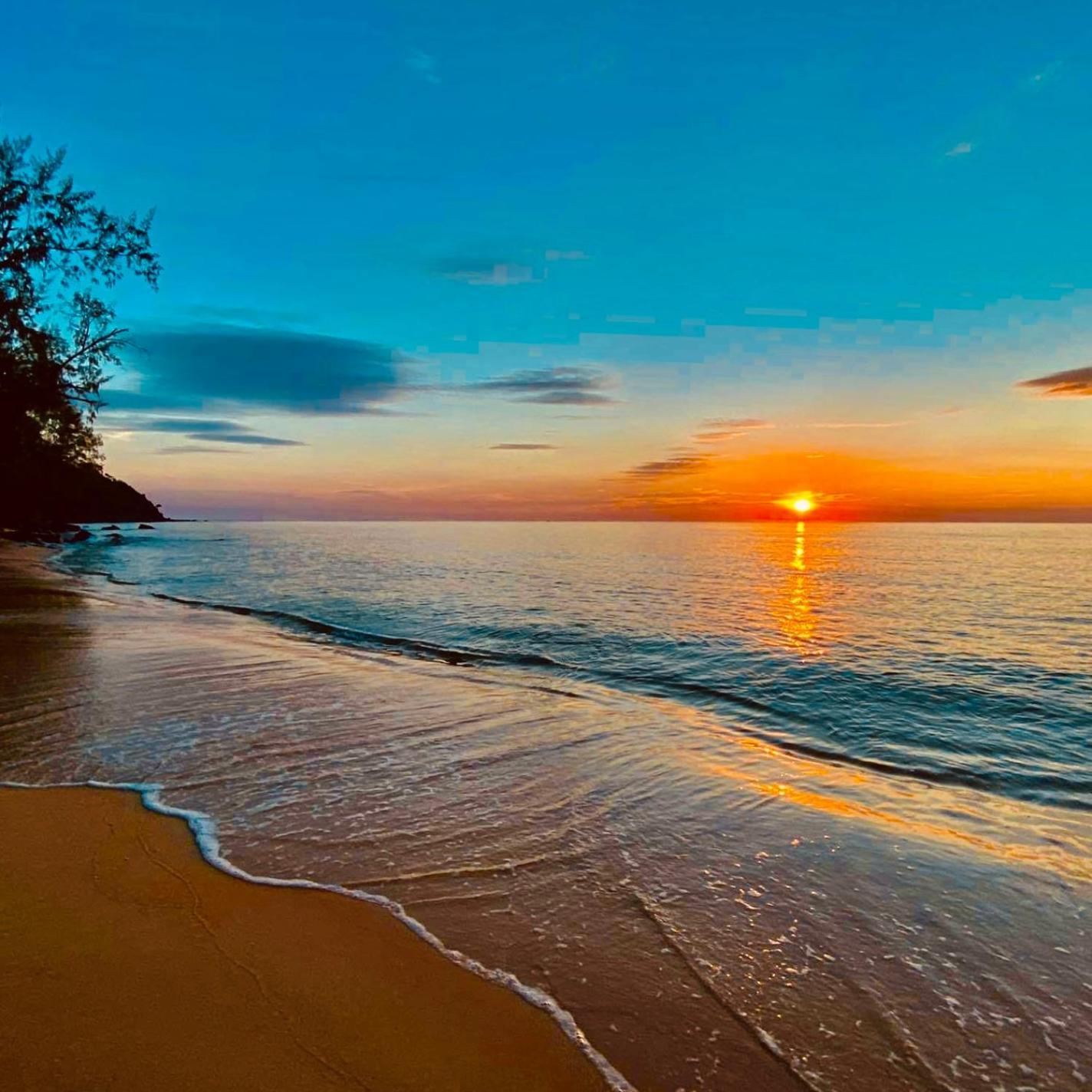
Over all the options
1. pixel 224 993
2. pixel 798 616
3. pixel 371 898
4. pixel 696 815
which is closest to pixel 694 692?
pixel 696 815

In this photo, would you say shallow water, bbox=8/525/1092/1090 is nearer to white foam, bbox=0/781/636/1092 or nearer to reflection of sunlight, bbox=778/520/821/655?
white foam, bbox=0/781/636/1092

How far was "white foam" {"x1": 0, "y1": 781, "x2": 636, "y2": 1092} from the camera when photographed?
11.5 feet

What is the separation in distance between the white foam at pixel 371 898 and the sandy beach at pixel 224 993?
0.17ft

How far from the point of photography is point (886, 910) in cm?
527

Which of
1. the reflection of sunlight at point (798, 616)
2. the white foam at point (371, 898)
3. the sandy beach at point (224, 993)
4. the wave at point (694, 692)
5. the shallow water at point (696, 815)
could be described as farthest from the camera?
the reflection of sunlight at point (798, 616)

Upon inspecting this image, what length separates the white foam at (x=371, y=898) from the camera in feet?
11.5

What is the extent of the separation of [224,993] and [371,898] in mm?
1358

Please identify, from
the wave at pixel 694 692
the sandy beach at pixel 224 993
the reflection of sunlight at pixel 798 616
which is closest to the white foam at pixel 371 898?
the sandy beach at pixel 224 993

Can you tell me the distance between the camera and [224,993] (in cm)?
360

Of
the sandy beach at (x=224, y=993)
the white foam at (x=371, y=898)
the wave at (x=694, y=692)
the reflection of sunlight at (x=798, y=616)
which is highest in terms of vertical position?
the sandy beach at (x=224, y=993)

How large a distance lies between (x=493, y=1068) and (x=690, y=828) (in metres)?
3.85

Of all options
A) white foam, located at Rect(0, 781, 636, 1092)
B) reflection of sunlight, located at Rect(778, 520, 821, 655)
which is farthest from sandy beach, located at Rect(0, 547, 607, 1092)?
reflection of sunlight, located at Rect(778, 520, 821, 655)

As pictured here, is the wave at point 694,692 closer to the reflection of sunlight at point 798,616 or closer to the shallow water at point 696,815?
the shallow water at point 696,815

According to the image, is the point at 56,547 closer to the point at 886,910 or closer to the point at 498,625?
the point at 498,625
